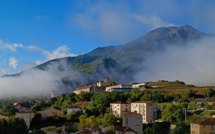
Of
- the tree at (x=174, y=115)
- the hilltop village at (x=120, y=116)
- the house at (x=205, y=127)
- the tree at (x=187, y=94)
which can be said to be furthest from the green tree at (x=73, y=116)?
the tree at (x=187, y=94)

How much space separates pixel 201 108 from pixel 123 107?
1522 cm

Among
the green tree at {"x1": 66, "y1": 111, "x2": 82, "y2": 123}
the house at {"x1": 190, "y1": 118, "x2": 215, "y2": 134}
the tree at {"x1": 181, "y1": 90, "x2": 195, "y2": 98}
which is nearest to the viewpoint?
the house at {"x1": 190, "y1": 118, "x2": 215, "y2": 134}

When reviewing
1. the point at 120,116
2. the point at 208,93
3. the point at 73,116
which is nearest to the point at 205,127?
the point at 120,116

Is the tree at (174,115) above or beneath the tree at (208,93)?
beneath

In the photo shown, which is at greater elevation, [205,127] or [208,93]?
[208,93]

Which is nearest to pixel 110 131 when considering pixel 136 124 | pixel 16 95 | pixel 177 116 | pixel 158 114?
pixel 136 124

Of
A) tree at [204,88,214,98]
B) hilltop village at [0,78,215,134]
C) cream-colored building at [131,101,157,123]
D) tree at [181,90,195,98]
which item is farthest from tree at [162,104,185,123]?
tree at [204,88,214,98]

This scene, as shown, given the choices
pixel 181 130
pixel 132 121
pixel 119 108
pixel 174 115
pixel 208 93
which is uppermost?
pixel 208 93

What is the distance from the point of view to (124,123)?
56344 millimetres

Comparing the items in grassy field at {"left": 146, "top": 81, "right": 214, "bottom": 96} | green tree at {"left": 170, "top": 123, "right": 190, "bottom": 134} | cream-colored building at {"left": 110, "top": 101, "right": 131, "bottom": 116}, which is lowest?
green tree at {"left": 170, "top": 123, "right": 190, "bottom": 134}

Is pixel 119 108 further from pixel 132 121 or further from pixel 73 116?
pixel 132 121

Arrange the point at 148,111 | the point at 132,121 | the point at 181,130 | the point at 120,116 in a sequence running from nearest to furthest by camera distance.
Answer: the point at 181,130 < the point at 132,121 < the point at 120,116 < the point at 148,111

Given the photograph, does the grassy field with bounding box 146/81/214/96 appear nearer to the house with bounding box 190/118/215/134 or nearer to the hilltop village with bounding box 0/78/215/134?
the hilltop village with bounding box 0/78/215/134

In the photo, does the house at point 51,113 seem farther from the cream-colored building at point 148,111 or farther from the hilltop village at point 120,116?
the cream-colored building at point 148,111
